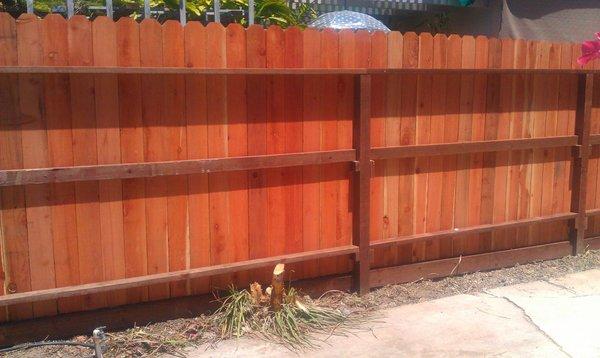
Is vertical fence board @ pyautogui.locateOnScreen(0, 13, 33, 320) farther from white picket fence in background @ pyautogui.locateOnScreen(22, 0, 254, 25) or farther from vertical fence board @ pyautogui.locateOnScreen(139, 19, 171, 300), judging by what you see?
white picket fence in background @ pyautogui.locateOnScreen(22, 0, 254, 25)

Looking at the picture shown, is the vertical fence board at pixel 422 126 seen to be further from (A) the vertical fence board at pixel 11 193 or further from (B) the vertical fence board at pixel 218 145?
(A) the vertical fence board at pixel 11 193

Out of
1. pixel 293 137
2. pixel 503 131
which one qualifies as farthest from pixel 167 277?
pixel 503 131

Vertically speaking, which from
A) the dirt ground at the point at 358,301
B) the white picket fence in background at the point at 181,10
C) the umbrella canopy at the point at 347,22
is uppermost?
the white picket fence in background at the point at 181,10

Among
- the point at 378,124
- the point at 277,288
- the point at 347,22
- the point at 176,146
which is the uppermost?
the point at 347,22

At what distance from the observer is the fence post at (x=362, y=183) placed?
469 centimetres

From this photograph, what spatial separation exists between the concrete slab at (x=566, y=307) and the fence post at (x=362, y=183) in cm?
117

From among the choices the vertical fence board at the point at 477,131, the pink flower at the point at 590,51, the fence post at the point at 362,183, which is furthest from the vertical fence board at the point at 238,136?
the pink flower at the point at 590,51

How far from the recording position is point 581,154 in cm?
583

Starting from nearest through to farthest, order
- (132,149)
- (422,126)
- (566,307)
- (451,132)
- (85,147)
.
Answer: (85,147) → (132,149) → (566,307) → (422,126) → (451,132)

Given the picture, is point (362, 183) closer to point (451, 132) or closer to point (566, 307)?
point (451, 132)

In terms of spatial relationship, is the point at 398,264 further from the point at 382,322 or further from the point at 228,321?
the point at 228,321

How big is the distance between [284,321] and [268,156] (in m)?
1.17

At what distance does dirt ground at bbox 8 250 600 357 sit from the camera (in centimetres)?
398

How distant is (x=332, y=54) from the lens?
4.61 meters
